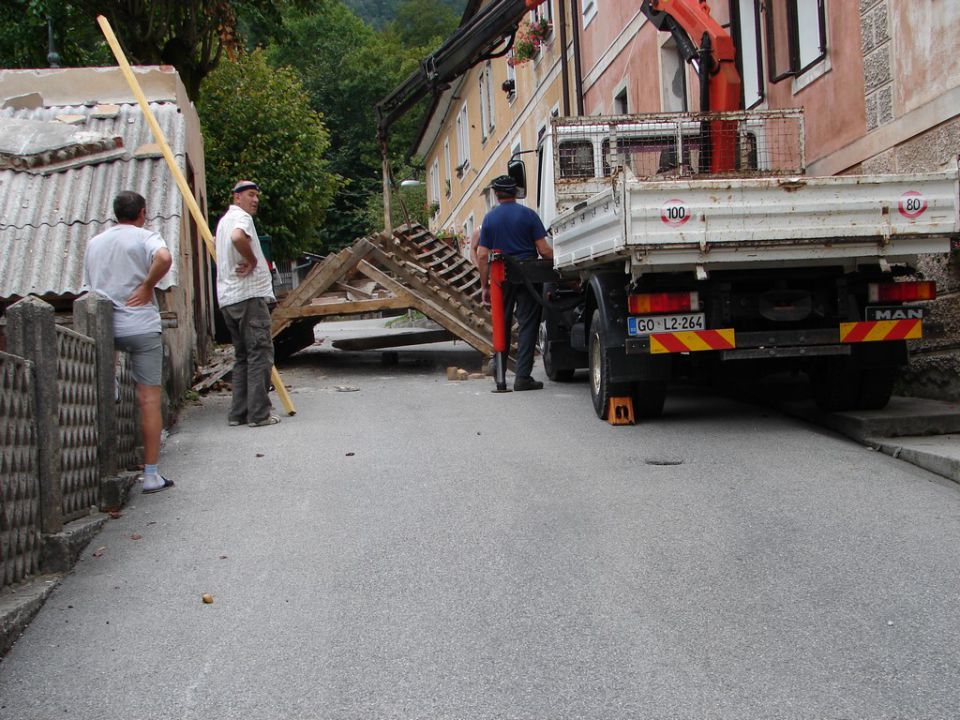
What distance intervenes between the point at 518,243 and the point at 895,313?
13.1 feet

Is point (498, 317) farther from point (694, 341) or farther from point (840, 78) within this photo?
point (840, 78)

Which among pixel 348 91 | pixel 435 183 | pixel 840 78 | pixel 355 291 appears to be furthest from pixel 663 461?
pixel 348 91

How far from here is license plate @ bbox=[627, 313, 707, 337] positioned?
24.6ft

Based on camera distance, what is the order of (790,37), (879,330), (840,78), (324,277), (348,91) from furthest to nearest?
(348,91) → (324,277) → (790,37) → (840,78) → (879,330)

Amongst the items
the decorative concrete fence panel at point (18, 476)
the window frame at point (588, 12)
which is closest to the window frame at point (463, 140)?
the window frame at point (588, 12)

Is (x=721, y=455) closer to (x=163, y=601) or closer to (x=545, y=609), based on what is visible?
(x=545, y=609)

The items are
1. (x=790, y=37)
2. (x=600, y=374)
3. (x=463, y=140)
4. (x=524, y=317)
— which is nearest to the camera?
(x=600, y=374)

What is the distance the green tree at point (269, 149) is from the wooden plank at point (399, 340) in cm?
707

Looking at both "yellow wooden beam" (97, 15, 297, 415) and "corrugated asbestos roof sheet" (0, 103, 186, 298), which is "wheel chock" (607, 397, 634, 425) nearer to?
"yellow wooden beam" (97, 15, 297, 415)

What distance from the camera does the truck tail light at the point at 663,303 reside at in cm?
751

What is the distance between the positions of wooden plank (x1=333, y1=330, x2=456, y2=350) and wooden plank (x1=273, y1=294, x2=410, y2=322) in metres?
1.01

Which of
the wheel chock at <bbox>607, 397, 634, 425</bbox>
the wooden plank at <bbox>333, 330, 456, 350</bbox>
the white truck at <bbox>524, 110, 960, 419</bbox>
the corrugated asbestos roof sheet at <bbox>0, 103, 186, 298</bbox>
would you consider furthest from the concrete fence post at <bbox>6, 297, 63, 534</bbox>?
the wooden plank at <bbox>333, 330, 456, 350</bbox>

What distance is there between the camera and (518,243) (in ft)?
34.1

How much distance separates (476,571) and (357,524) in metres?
1.01
